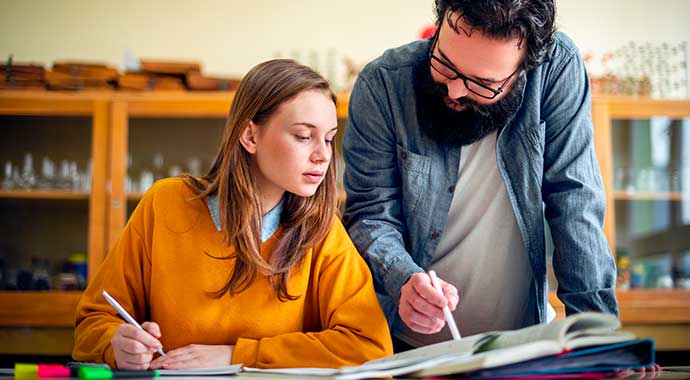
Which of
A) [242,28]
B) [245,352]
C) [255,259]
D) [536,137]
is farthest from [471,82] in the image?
[242,28]

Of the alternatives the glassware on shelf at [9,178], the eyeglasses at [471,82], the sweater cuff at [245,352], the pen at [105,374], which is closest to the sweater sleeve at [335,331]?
the sweater cuff at [245,352]

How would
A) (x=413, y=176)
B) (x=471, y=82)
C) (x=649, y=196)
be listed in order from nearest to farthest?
(x=471, y=82) < (x=413, y=176) < (x=649, y=196)

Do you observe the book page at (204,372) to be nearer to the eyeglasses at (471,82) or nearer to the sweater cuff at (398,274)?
the sweater cuff at (398,274)

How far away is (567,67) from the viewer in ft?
4.57

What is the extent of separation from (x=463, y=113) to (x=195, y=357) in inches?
24.6

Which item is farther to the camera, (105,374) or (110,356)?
(110,356)

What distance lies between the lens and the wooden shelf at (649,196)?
321 cm

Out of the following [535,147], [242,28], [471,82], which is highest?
[242,28]

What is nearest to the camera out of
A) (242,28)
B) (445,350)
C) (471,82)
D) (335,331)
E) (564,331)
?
(564,331)

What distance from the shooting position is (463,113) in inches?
53.6

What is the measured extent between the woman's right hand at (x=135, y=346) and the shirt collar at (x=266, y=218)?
265 mm

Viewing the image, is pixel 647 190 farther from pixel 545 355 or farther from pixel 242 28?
pixel 545 355

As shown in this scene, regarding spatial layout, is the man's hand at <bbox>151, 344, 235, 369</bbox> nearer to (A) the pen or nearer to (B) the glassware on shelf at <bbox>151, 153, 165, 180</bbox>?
(A) the pen

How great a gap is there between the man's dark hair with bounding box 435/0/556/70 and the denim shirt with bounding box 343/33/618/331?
0.11 m
